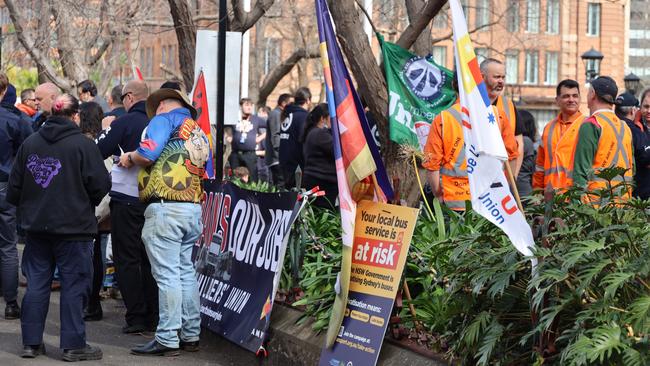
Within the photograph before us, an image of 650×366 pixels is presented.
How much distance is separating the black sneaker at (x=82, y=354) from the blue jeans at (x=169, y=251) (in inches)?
18.1

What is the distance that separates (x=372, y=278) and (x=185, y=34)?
7.33 metres

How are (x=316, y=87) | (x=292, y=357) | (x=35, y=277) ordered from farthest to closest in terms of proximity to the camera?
(x=316, y=87)
(x=35, y=277)
(x=292, y=357)

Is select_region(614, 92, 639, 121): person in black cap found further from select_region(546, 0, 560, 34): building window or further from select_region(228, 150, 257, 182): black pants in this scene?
select_region(546, 0, 560, 34): building window

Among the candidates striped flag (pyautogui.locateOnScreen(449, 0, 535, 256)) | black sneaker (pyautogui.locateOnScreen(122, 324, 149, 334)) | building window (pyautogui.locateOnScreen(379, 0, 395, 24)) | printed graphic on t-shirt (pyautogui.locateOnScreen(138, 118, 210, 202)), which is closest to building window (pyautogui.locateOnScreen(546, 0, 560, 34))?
building window (pyautogui.locateOnScreen(379, 0, 395, 24))

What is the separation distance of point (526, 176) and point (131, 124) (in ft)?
16.8

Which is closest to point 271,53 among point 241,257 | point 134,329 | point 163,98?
point 134,329

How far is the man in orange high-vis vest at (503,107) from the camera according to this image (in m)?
8.84

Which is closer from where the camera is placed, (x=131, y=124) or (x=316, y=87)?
(x=131, y=124)

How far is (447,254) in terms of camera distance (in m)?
7.21

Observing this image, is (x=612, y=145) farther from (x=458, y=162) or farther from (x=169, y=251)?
(x=169, y=251)

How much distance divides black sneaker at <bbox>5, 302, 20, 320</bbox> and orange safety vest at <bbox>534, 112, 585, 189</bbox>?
190 inches

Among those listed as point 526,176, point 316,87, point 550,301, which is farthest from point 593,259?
point 316,87

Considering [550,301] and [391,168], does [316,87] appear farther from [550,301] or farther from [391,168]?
[550,301]

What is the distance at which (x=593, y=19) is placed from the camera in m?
73.4
